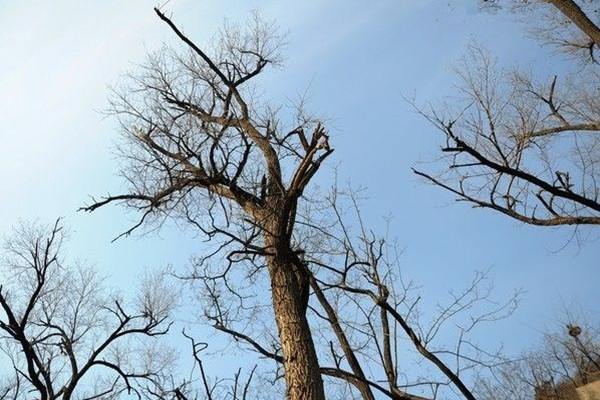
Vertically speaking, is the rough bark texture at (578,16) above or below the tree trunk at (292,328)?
above

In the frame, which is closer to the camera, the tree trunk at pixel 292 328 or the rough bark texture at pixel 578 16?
the tree trunk at pixel 292 328

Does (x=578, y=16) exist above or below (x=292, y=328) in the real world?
above

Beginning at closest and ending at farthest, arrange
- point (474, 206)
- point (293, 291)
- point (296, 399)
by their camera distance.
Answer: point (296, 399)
point (293, 291)
point (474, 206)

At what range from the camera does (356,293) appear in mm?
6961

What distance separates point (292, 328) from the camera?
209 inches

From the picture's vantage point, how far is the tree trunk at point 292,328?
197 inches

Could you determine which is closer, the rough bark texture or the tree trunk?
the tree trunk

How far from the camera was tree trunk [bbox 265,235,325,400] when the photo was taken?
500cm

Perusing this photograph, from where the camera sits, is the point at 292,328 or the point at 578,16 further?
the point at 578,16

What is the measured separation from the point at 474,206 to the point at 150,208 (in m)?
4.35

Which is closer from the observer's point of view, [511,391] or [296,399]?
[296,399]

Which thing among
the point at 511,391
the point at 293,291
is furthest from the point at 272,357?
the point at 511,391

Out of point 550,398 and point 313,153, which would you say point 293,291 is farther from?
point 550,398

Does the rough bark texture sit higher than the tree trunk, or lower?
higher
